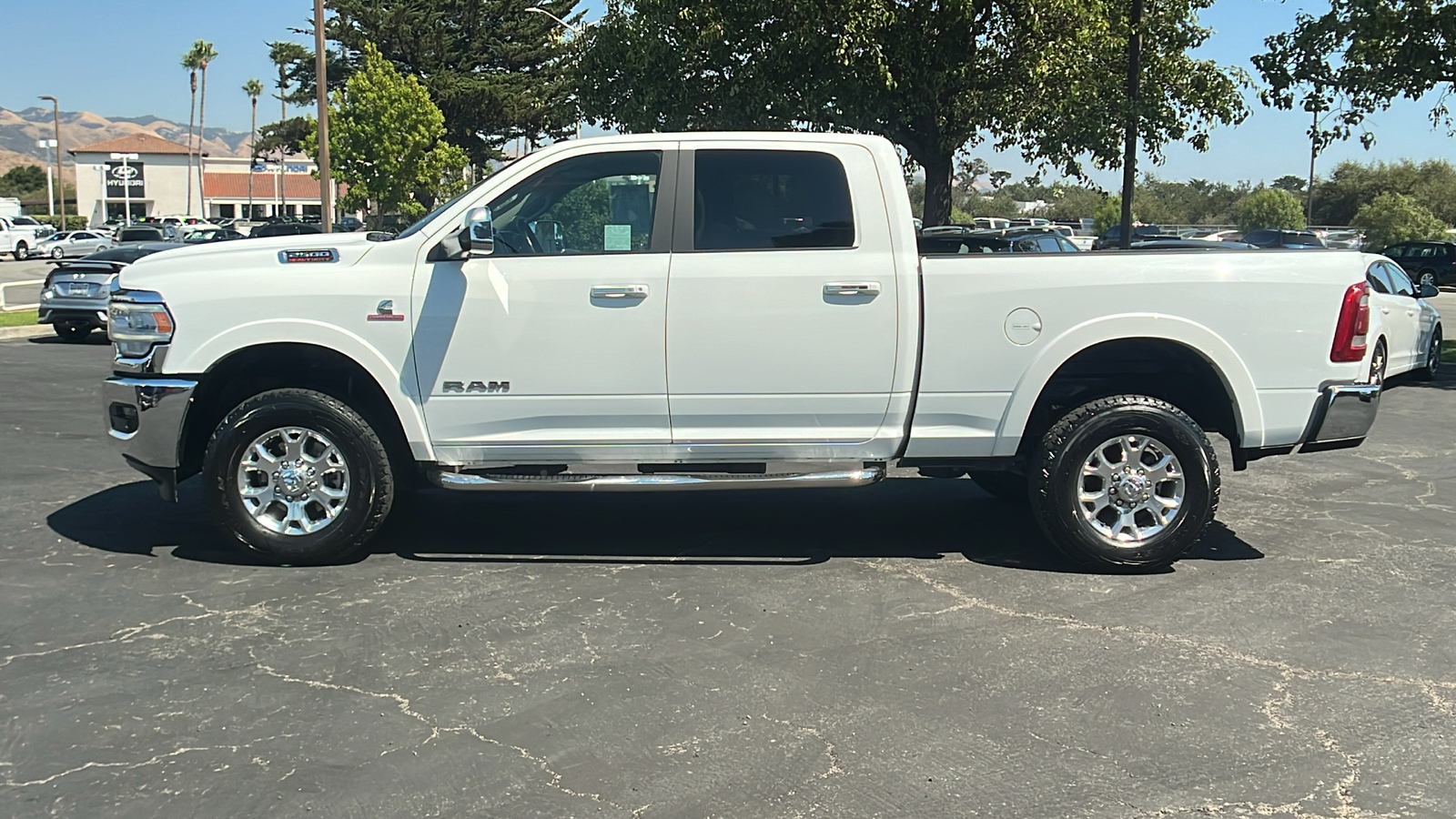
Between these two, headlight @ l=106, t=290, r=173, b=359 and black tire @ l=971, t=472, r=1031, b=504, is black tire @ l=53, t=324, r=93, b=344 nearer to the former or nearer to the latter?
headlight @ l=106, t=290, r=173, b=359

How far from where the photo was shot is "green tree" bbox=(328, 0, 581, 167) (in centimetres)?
4884

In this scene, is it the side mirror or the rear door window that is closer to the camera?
the side mirror

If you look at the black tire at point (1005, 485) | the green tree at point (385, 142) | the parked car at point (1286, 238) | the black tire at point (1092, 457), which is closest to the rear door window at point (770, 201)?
the black tire at point (1092, 457)

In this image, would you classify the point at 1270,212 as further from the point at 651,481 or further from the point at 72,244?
the point at 651,481

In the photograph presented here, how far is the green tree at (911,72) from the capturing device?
16812 millimetres

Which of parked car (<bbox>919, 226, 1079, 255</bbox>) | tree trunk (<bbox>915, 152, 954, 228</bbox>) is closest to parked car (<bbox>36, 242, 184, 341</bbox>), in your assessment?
parked car (<bbox>919, 226, 1079, 255</bbox>)

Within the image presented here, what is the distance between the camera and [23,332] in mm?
18953

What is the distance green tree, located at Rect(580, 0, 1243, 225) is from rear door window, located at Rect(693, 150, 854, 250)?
10.7 metres

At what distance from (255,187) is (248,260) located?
107358 millimetres

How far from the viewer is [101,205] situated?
9188 centimetres

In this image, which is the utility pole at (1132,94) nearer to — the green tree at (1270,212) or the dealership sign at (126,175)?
the green tree at (1270,212)

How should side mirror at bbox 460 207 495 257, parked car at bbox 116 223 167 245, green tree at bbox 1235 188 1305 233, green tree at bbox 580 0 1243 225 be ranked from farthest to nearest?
green tree at bbox 1235 188 1305 233
parked car at bbox 116 223 167 245
green tree at bbox 580 0 1243 225
side mirror at bbox 460 207 495 257

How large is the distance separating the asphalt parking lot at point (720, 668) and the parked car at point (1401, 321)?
19.7 ft

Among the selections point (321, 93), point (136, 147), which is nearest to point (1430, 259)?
point (321, 93)
